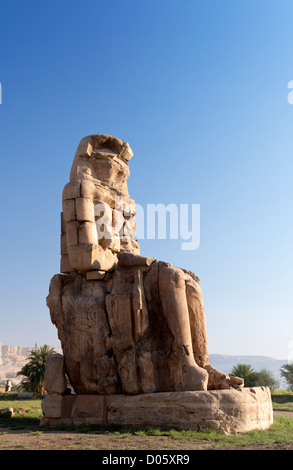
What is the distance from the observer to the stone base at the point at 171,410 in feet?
24.0

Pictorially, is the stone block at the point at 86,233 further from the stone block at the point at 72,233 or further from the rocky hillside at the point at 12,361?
the rocky hillside at the point at 12,361

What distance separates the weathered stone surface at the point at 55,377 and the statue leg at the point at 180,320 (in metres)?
2.37

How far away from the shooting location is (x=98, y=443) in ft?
20.6

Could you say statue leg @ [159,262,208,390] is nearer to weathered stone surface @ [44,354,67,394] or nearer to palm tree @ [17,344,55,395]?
weathered stone surface @ [44,354,67,394]

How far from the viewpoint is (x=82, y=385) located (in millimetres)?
8641

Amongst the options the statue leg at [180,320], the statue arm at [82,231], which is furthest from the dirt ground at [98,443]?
the statue arm at [82,231]

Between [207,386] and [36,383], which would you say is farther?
[36,383]

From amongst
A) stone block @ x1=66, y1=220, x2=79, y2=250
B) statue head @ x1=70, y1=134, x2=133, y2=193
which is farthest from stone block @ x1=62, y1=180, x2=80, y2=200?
stone block @ x1=66, y1=220, x2=79, y2=250

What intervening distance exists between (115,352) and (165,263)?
194 cm

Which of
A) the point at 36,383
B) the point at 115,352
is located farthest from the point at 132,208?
the point at 36,383

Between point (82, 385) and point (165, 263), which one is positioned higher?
point (165, 263)

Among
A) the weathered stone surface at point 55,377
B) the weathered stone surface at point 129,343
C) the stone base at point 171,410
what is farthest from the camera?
the weathered stone surface at point 55,377

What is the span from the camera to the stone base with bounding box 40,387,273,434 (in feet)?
24.0
